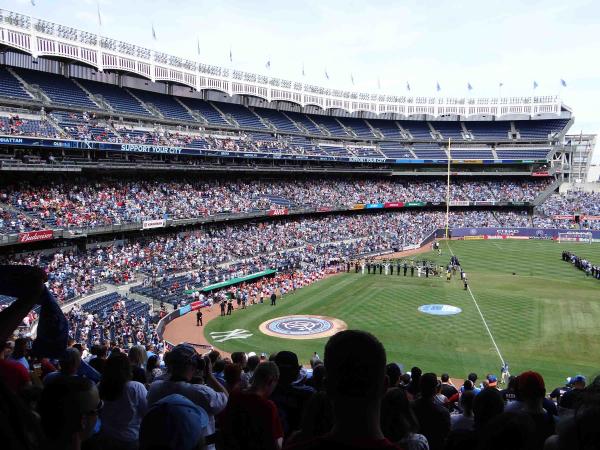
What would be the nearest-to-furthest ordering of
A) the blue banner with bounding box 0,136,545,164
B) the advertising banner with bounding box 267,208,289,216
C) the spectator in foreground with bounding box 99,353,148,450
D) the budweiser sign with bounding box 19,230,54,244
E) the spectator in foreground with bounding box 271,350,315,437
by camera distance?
the spectator in foreground with bounding box 99,353,148,450, the spectator in foreground with bounding box 271,350,315,437, the budweiser sign with bounding box 19,230,54,244, the blue banner with bounding box 0,136,545,164, the advertising banner with bounding box 267,208,289,216

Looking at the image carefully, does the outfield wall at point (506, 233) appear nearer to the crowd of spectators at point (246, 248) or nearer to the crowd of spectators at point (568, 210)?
the crowd of spectators at point (246, 248)

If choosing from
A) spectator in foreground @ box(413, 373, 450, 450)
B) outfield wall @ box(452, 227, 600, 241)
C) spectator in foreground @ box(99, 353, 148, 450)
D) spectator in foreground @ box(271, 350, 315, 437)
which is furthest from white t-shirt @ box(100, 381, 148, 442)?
outfield wall @ box(452, 227, 600, 241)

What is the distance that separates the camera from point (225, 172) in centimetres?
5831

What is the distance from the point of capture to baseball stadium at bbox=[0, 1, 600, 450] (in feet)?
14.7

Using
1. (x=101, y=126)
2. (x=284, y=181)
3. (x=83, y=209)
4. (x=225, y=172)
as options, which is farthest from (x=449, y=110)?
(x=83, y=209)

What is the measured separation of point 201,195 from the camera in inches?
2079

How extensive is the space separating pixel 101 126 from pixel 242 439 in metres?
46.0

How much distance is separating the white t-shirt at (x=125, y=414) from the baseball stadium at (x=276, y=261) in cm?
3

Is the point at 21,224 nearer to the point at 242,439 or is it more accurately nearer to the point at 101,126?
the point at 101,126

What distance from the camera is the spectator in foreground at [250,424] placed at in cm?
450

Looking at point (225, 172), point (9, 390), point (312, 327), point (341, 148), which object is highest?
point (341, 148)

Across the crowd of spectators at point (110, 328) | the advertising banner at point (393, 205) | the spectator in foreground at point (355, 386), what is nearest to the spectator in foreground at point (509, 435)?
the spectator in foreground at point (355, 386)

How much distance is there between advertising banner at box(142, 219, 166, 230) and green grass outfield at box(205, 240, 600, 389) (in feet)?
41.2

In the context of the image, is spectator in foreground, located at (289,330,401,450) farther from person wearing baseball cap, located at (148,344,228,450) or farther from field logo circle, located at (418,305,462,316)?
field logo circle, located at (418,305,462,316)
